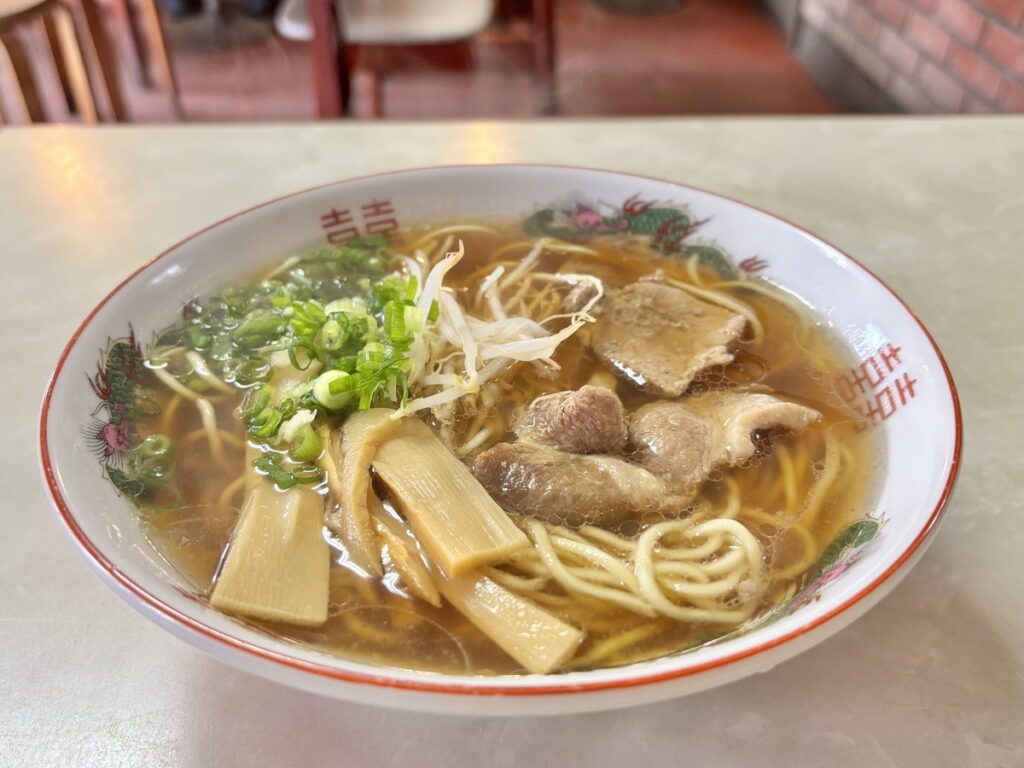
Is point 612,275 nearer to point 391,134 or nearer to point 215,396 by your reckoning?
point 215,396

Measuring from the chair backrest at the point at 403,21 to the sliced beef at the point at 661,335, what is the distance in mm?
3249

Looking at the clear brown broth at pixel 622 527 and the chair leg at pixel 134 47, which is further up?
the clear brown broth at pixel 622 527

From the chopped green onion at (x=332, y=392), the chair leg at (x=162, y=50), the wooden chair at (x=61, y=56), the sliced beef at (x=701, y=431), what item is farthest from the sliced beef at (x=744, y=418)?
the chair leg at (x=162, y=50)

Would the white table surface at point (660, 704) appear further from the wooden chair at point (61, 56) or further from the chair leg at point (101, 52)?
the chair leg at point (101, 52)

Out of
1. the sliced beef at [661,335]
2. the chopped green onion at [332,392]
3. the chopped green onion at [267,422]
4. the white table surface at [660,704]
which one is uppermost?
the chopped green onion at [332,392]

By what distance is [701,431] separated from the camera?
1354 millimetres

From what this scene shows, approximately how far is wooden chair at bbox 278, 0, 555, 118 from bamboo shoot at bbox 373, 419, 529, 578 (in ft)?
10.8

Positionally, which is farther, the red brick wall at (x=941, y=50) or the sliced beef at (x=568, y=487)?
the red brick wall at (x=941, y=50)

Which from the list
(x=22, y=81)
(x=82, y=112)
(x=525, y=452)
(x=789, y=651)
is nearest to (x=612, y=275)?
(x=525, y=452)

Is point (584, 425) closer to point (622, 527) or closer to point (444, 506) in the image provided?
point (622, 527)

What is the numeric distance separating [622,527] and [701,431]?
23 cm

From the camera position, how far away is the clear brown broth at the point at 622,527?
104 centimetres

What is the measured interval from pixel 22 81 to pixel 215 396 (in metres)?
3.57

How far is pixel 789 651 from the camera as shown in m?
0.84
